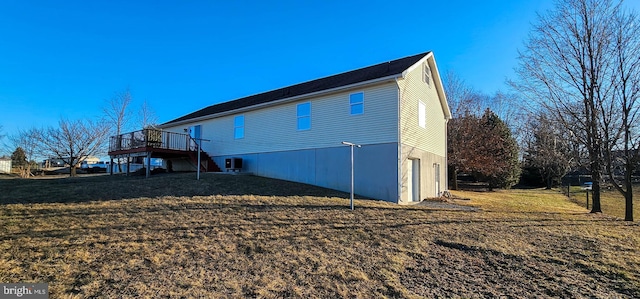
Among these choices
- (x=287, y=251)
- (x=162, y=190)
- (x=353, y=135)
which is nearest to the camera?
(x=287, y=251)

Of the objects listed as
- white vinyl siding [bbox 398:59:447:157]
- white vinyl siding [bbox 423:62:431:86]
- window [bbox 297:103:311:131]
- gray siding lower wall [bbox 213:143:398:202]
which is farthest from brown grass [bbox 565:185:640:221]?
window [bbox 297:103:311:131]

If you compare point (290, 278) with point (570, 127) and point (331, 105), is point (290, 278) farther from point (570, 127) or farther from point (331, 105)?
point (570, 127)

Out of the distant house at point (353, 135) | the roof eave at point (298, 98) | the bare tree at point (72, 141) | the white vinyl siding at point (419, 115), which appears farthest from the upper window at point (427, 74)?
the bare tree at point (72, 141)

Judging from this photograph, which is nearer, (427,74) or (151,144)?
(427,74)

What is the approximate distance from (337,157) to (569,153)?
980 centimetres

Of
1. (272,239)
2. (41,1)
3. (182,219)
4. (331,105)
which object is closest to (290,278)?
(272,239)

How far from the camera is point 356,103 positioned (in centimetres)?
1277

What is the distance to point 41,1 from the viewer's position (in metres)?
12.7

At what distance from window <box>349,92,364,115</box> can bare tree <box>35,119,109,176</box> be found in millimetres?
25642

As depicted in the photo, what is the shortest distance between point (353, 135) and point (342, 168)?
55.1 inches

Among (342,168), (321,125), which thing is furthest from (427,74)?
(342,168)

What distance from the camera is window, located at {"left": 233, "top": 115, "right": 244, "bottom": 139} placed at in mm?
16953

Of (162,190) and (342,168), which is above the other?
(342,168)

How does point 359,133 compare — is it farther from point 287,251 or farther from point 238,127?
point 287,251
